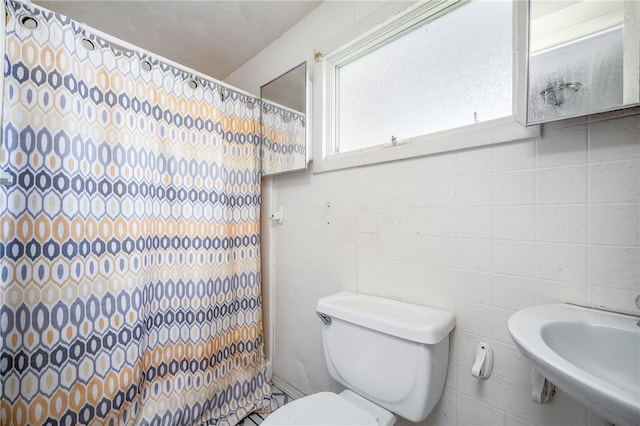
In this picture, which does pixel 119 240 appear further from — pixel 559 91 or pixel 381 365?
pixel 559 91

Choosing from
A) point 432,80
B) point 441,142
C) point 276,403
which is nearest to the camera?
point 441,142

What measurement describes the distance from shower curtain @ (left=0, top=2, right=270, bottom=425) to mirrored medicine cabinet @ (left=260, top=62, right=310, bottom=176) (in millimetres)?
136

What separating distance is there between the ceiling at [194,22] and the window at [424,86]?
1.43 feet

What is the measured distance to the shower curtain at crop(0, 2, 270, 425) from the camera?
93 cm

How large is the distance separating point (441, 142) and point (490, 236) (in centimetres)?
37

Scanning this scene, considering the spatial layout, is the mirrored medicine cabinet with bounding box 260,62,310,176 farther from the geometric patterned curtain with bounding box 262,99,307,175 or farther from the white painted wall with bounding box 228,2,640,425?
the white painted wall with bounding box 228,2,640,425

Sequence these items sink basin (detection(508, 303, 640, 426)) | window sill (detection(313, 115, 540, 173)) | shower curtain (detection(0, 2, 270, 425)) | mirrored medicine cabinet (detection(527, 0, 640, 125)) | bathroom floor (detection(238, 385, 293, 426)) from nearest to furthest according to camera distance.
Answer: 1. sink basin (detection(508, 303, 640, 426))
2. mirrored medicine cabinet (detection(527, 0, 640, 125))
3. window sill (detection(313, 115, 540, 173))
4. shower curtain (detection(0, 2, 270, 425))
5. bathroom floor (detection(238, 385, 293, 426))

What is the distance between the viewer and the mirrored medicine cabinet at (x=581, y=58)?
2.13 ft

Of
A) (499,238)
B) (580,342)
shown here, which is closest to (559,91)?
(499,238)

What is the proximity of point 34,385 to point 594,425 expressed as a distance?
1.74 meters

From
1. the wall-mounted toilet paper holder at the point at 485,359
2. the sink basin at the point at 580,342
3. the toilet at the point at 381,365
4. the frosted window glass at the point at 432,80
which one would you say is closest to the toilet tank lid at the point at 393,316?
the toilet at the point at 381,365

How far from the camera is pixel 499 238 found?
0.86 metres

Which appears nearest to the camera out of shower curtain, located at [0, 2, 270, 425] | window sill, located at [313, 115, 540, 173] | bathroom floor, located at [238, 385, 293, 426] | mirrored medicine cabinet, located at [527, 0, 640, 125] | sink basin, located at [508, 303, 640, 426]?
sink basin, located at [508, 303, 640, 426]

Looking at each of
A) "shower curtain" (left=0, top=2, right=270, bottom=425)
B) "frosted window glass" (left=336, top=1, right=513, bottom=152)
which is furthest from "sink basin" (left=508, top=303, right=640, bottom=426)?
"shower curtain" (left=0, top=2, right=270, bottom=425)
